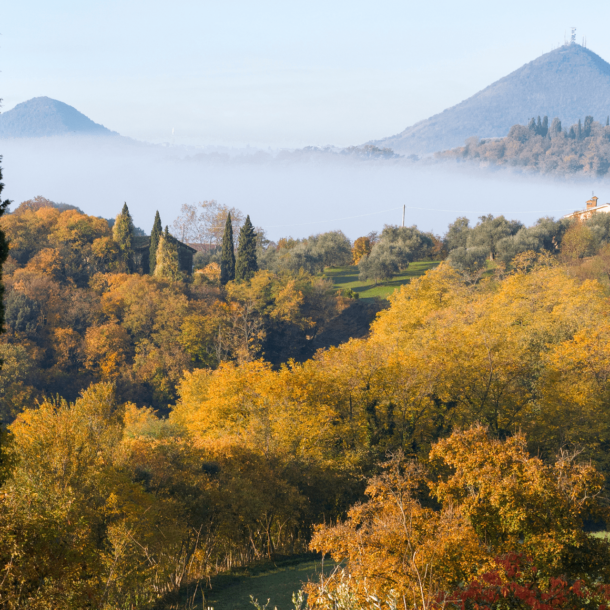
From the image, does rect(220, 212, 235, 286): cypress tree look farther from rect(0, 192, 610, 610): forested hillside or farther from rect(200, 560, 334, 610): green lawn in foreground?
rect(200, 560, 334, 610): green lawn in foreground

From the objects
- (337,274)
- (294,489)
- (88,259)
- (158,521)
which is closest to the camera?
(158,521)

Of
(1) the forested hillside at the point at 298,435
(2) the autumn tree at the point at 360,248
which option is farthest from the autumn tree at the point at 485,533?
(2) the autumn tree at the point at 360,248

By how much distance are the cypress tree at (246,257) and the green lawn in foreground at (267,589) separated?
A: 62161mm

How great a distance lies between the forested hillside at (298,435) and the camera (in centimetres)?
1482

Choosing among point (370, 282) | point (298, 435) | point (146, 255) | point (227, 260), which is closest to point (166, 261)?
point (227, 260)

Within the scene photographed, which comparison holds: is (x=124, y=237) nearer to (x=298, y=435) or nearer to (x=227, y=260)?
(x=227, y=260)

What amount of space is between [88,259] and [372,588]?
83.8 meters

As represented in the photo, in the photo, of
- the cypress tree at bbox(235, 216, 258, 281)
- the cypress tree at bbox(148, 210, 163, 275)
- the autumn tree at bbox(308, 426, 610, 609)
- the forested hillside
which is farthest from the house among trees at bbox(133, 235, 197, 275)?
the autumn tree at bbox(308, 426, 610, 609)

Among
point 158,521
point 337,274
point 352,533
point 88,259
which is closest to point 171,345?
point 88,259

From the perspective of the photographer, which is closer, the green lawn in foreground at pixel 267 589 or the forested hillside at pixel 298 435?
the forested hillside at pixel 298 435

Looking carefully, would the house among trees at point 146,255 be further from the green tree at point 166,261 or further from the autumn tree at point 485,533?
the autumn tree at point 485,533

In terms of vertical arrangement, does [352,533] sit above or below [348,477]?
above

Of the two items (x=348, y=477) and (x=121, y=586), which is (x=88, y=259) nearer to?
(x=348, y=477)

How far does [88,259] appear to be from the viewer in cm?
8875
